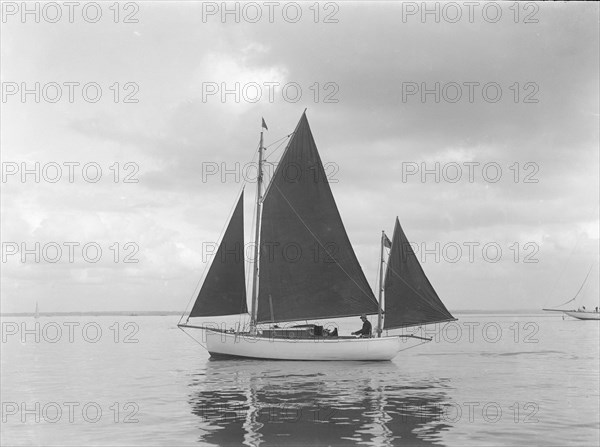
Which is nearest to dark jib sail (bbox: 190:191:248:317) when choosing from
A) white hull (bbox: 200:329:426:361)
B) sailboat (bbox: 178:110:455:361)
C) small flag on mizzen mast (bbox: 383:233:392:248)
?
sailboat (bbox: 178:110:455:361)

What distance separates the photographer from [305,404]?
24547 millimetres

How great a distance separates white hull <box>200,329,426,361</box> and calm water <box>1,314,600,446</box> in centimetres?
63

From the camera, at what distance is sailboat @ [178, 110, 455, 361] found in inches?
1662

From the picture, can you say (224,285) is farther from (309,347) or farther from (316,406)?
(316,406)

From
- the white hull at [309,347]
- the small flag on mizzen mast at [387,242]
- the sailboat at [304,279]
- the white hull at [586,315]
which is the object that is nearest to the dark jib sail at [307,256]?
the sailboat at [304,279]

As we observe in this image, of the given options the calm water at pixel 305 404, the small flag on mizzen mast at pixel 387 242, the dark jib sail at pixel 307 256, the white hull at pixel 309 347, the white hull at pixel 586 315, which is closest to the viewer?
the calm water at pixel 305 404

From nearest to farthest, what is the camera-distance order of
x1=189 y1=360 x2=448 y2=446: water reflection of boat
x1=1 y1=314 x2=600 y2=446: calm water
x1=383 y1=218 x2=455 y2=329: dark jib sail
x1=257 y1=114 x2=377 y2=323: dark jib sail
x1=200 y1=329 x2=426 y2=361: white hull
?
x1=189 y1=360 x2=448 y2=446: water reflection of boat, x1=1 y1=314 x2=600 y2=446: calm water, x1=200 y1=329 x2=426 y2=361: white hull, x1=257 y1=114 x2=377 y2=323: dark jib sail, x1=383 y1=218 x2=455 y2=329: dark jib sail

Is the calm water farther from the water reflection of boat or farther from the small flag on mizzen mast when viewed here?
the small flag on mizzen mast

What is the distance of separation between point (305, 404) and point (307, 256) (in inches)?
723

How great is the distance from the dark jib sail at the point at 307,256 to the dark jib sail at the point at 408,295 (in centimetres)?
149

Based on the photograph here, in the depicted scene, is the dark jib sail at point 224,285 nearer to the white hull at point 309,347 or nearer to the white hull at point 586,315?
the white hull at point 309,347

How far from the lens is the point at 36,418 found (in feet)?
76.9

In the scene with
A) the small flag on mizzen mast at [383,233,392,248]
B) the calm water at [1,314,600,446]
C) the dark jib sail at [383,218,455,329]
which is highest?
the small flag on mizzen mast at [383,233,392,248]

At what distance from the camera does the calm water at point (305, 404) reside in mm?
19484
